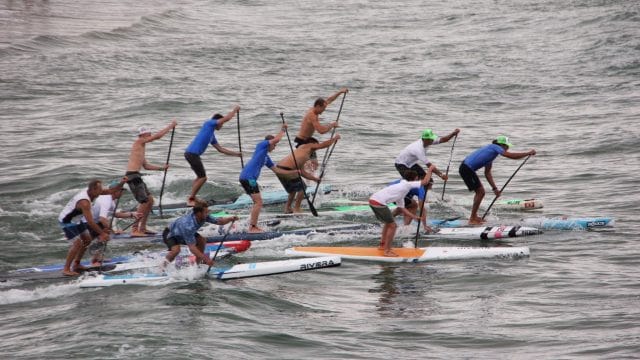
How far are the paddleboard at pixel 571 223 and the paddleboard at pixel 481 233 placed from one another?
2.33ft

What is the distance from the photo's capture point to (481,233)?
1967 cm

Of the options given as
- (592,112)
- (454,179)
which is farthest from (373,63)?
(454,179)

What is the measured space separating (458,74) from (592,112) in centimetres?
837

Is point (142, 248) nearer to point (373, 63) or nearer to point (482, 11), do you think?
point (373, 63)

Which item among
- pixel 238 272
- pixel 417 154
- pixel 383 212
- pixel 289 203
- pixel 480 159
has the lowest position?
pixel 289 203

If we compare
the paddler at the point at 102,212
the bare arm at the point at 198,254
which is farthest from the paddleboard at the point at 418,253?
the paddler at the point at 102,212

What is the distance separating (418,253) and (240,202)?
6.16m

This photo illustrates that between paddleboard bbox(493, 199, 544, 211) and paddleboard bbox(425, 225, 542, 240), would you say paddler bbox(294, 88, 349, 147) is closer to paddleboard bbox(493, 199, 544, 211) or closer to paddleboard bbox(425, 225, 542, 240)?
paddleboard bbox(425, 225, 542, 240)

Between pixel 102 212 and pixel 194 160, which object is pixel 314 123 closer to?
pixel 194 160

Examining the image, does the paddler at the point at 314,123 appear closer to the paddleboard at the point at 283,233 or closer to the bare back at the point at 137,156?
the paddleboard at the point at 283,233

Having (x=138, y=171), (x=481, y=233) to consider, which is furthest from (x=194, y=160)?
(x=481, y=233)

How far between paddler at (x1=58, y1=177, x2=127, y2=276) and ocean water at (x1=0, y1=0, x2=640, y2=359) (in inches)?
26.4

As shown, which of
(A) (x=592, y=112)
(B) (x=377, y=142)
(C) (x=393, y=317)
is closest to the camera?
(C) (x=393, y=317)

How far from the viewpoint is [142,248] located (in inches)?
747
